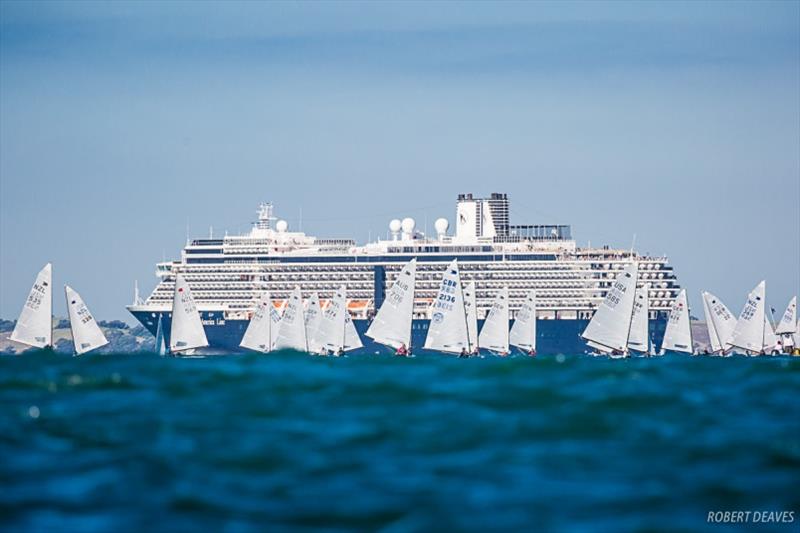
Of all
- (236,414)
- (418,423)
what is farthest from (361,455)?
(236,414)

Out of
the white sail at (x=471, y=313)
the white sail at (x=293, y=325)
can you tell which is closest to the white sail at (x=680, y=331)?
the white sail at (x=471, y=313)

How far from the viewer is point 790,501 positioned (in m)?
20.2

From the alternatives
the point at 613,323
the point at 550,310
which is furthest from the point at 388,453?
the point at 550,310

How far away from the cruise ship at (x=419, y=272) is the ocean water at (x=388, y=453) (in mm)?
116715

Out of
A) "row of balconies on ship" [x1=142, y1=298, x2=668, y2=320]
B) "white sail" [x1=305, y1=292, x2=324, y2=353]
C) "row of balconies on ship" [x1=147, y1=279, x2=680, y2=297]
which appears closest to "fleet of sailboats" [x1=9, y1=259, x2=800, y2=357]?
"white sail" [x1=305, y1=292, x2=324, y2=353]

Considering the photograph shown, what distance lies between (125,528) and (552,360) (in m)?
20.0

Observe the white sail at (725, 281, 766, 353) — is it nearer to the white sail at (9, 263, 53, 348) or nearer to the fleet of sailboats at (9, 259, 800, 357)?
the fleet of sailboats at (9, 259, 800, 357)

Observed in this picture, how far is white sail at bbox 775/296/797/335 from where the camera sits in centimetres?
11431

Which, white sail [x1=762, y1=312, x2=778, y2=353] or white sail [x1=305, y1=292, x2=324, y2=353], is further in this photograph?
white sail [x1=762, y1=312, x2=778, y2=353]

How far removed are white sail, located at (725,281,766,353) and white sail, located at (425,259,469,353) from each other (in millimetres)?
28025

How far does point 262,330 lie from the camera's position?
109 meters

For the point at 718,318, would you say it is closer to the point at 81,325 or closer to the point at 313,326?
the point at 313,326

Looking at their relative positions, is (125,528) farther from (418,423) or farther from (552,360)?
(552,360)

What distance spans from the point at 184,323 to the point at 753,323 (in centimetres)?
3990
